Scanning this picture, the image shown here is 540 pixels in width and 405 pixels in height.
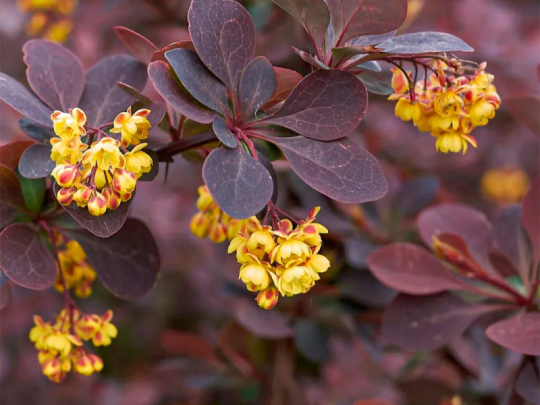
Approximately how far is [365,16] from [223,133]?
0.93 ft

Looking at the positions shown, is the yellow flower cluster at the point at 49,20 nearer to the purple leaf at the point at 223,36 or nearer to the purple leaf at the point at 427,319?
the purple leaf at the point at 223,36

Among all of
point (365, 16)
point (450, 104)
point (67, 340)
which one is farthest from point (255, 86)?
point (67, 340)

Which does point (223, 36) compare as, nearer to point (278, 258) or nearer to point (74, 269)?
point (278, 258)

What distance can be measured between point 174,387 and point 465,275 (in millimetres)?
1616

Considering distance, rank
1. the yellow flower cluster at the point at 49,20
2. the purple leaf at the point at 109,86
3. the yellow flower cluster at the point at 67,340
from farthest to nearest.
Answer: the yellow flower cluster at the point at 49,20
the purple leaf at the point at 109,86
the yellow flower cluster at the point at 67,340

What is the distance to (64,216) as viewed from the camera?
1147mm

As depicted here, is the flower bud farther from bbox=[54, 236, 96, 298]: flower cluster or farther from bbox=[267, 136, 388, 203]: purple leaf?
bbox=[54, 236, 96, 298]: flower cluster

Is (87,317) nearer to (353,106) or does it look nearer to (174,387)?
(353,106)

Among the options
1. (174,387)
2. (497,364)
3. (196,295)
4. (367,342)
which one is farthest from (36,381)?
(497,364)

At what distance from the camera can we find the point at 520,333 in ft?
3.77

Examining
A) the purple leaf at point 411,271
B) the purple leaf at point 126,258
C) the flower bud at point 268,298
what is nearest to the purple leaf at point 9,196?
the purple leaf at point 126,258

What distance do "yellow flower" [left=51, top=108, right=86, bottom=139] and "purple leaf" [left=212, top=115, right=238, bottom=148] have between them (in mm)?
Answer: 195

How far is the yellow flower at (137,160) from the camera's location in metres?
0.88

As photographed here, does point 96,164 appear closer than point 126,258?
Yes
